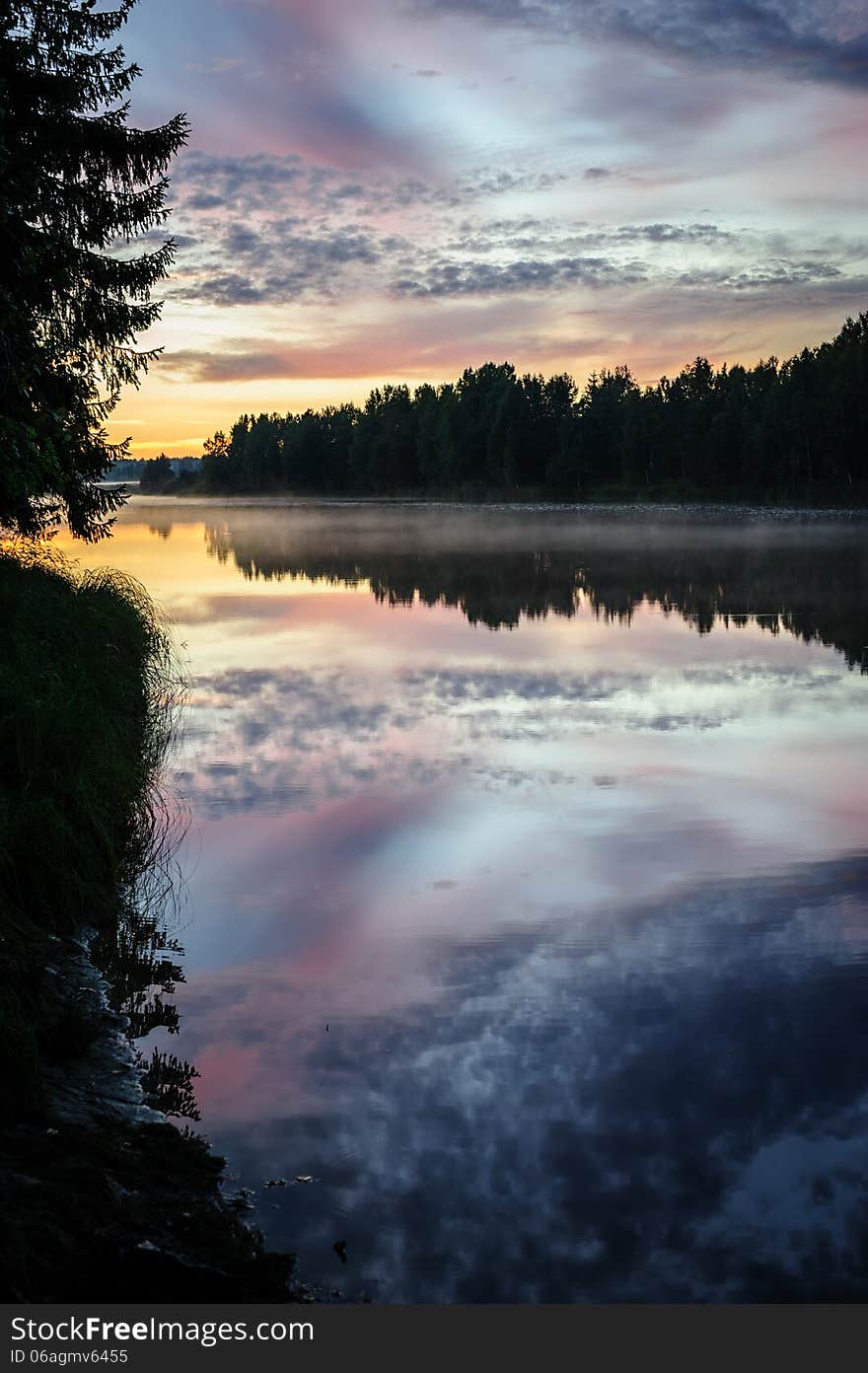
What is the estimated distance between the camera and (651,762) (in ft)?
46.2

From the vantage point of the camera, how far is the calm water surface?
5.24 m

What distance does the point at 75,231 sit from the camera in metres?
18.6

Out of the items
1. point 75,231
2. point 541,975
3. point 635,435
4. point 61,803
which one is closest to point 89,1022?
point 61,803

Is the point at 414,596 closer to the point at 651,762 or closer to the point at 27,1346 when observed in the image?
the point at 651,762

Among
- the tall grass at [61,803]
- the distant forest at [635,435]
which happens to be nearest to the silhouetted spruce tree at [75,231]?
the tall grass at [61,803]

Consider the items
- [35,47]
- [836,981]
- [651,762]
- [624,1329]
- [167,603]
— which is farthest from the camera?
[167,603]

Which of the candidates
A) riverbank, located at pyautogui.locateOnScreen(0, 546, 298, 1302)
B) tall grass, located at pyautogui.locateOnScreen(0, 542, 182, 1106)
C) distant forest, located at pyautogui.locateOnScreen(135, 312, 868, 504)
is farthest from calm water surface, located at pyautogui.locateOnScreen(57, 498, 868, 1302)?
distant forest, located at pyautogui.locateOnScreen(135, 312, 868, 504)

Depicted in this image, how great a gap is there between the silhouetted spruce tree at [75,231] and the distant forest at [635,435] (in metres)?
83.8

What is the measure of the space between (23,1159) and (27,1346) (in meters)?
1.17

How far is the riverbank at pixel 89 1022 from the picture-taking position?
4508 mm

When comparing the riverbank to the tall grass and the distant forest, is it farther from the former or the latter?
the distant forest

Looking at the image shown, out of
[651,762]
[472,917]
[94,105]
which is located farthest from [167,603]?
[472,917]

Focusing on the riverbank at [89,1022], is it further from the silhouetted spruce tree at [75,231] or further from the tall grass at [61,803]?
the silhouetted spruce tree at [75,231]

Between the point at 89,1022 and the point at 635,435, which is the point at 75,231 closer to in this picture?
the point at 89,1022
